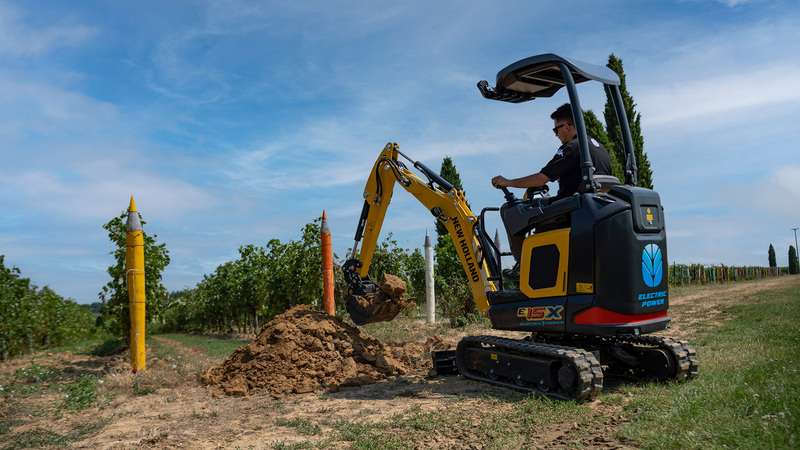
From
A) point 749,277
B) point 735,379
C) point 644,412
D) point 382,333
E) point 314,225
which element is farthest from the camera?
point 749,277

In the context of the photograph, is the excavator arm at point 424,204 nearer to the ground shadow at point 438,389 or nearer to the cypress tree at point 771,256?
the ground shadow at point 438,389

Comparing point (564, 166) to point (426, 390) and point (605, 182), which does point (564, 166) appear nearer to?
point (605, 182)

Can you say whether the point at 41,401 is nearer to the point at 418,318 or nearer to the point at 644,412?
the point at 644,412

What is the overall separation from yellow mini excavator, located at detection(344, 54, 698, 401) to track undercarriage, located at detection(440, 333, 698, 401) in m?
0.01

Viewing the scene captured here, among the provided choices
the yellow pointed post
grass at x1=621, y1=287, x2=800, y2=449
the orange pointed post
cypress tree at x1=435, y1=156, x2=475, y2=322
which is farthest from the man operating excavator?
cypress tree at x1=435, y1=156, x2=475, y2=322

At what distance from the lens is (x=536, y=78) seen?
6508 millimetres

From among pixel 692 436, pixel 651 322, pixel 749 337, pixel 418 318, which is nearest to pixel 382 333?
pixel 418 318

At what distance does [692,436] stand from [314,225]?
45.1ft

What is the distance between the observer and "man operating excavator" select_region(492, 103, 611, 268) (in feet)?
19.6

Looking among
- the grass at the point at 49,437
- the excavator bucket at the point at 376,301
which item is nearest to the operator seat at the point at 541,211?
the excavator bucket at the point at 376,301

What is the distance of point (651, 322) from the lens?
564cm

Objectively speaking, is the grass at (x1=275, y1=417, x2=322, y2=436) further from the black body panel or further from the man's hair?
the man's hair

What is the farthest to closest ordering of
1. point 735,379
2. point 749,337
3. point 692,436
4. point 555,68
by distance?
point 749,337, point 555,68, point 735,379, point 692,436

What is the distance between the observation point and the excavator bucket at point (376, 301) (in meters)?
9.05
